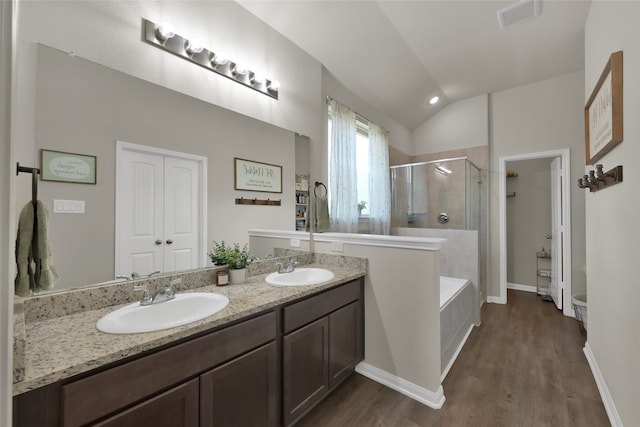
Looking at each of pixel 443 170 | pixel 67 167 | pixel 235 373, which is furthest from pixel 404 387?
pixel 443 170

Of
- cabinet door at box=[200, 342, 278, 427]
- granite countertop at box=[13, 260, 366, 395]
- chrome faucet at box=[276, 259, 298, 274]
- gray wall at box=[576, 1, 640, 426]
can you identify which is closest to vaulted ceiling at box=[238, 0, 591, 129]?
gray wall at box=[576, 1, 640, 426]

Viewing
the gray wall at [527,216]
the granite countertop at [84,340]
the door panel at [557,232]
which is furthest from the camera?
the gray wall at [527,216]

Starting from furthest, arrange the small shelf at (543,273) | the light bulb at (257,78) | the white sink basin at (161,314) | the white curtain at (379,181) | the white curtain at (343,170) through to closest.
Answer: the small shelf at (543,273)
the white curtain at (379,181)
the white curtain at (343,170)
the light bulb at (257,78)
the white sink basin at (161,314)

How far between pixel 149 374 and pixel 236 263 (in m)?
0.80

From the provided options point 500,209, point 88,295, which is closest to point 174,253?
point 88,295

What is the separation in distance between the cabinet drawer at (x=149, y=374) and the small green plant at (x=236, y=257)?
1.60ft

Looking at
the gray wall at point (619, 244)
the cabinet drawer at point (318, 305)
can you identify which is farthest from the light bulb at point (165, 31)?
the gray wall at point (619, 244)

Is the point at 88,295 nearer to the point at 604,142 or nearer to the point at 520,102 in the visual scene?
the point at 604,142

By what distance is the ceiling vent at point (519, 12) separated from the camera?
2.32m

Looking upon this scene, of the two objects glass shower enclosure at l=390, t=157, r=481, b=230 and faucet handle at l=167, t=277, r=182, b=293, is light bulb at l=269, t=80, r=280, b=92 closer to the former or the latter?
faucet handle at l=167, t=277, r=182, b=293

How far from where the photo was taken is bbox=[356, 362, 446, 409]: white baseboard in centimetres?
181

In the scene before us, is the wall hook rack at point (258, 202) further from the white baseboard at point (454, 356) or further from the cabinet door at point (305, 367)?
the white baseboard at point (454, 356)

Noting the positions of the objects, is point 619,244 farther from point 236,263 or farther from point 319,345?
point 236,263

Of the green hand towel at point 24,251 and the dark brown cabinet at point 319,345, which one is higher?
the green hand towel at point 24,251
